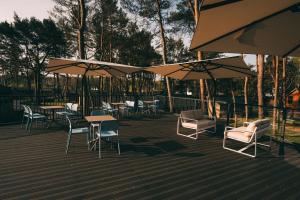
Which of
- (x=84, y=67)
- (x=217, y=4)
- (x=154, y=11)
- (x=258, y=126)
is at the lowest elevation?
(x=258, y=126)

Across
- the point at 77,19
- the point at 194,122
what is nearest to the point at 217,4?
the point at 194,122

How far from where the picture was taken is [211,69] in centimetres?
785

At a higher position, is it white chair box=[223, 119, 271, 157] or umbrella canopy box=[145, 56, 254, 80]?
umbrella canopy box=[145, 56, 254, 80]

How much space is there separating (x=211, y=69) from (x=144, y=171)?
4.48 m

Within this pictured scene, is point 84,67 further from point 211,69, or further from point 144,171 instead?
point 144,171

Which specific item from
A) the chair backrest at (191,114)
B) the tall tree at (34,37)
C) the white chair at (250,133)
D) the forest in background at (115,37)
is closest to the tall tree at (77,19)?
the forest in background at (115,37)

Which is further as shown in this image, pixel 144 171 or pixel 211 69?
pixel 211 69

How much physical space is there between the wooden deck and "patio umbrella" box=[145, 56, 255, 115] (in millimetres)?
2390

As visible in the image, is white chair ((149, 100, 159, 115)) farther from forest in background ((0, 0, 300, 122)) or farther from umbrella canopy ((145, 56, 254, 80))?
umbrella canopy ((145, 56, 254, 80))

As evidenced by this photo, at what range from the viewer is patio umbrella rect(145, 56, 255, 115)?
22.9 ft

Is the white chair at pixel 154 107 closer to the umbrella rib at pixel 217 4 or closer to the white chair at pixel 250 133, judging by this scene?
the white chair at pixel 250 133

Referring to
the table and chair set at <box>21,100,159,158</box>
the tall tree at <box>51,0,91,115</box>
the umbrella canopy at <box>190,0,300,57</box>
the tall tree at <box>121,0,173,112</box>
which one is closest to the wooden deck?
the table and chair set at <box>21,100,159,158</box>

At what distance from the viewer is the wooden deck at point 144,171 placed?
383cm

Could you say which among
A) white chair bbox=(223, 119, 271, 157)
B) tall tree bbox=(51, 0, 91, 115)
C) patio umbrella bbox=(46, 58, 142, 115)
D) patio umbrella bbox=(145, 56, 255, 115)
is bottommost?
white chair bbox=(223, 119, 271, 157)
